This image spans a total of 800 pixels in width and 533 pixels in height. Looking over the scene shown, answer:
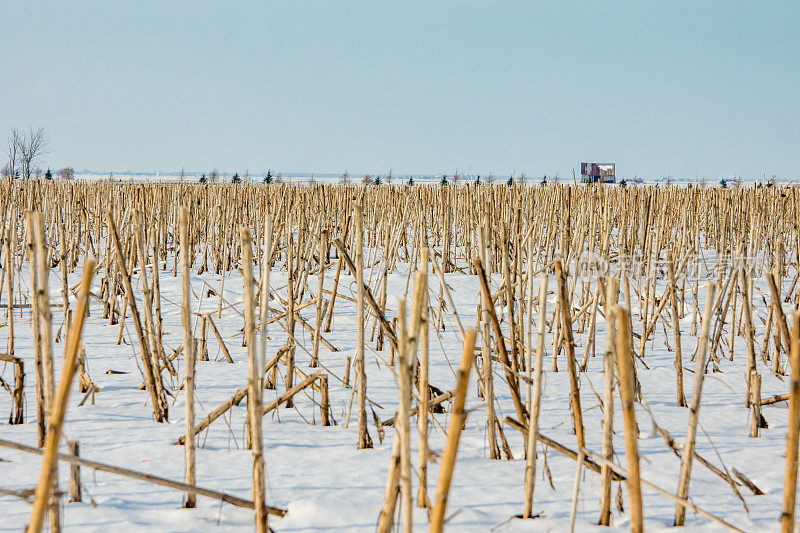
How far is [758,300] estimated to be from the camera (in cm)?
452

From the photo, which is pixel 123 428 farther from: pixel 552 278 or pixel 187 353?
pixel 552 278

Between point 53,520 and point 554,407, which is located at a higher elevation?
point 53,520

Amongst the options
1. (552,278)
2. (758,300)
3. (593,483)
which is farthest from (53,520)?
(758,300)

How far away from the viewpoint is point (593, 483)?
4.48ft

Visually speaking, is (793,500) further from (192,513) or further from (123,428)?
(123,428)

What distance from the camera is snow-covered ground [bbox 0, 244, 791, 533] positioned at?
1159 millimetres

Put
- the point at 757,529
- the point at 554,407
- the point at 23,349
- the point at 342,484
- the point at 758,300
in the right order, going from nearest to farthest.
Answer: the point at 757,529
the point at 342,484
the point at 554,407
the point at 23,349
the point at 758,300

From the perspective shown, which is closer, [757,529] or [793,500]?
[793,500]

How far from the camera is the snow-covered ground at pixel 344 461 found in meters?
1.16

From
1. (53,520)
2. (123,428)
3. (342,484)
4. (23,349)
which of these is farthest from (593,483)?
(23,349)

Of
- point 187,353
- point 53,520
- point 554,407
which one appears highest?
point 187,353

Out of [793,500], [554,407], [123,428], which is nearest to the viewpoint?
[793,500]

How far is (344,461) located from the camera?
1.46 meters

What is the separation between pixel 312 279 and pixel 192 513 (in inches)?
139
